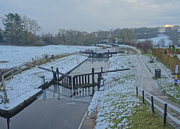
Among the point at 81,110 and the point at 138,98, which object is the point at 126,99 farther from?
the point at 81,110

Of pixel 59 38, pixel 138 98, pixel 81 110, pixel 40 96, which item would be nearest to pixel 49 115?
pixel 81 110

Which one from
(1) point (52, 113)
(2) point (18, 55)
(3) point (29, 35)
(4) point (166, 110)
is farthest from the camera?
(3) point (29, 35)

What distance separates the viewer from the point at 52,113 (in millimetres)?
7984

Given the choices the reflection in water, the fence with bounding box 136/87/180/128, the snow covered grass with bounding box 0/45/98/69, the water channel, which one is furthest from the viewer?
the snow covered grass with bounding box 0/45/98/69

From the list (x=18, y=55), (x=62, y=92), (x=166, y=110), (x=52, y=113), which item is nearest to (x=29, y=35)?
(x=18, y=55)

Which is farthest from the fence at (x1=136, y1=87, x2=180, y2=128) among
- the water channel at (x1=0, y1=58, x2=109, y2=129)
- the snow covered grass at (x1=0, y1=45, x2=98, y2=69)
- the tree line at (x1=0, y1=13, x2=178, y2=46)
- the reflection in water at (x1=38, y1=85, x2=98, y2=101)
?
the tree line at (x1=0, y1=13, x2=178, y2=46)

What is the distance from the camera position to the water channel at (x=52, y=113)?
6.94 meters

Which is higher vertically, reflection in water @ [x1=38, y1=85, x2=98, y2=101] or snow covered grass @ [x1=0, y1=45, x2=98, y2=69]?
snow covered grass @ [x1=0, y1=45, x2=98, y2=69]

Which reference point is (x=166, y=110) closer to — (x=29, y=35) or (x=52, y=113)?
(x=52, y=113)

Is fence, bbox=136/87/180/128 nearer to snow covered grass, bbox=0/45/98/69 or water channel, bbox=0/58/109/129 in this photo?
water channel, bbox=0/58/109/129

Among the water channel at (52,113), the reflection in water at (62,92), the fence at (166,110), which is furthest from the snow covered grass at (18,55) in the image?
the fence at (166,110)

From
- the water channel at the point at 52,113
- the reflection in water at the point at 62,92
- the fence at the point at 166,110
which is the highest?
the fence at the point at 166,110

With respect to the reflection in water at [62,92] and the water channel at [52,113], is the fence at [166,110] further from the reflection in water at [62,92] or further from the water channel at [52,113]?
the reflection in water at [62,92]

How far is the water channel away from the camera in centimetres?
694
